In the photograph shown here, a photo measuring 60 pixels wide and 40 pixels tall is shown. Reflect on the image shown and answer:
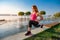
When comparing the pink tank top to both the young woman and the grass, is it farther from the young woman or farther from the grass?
the grass

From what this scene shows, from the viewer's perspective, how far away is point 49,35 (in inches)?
77.2

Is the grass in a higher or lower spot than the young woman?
lower

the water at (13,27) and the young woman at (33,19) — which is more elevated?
the young woman at (33,19)

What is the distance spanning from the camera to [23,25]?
2045 mm

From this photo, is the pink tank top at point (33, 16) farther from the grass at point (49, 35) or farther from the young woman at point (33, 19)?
the grass at point (49, 35)

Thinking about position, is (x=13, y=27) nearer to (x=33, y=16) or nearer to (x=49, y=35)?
(x=33, y=16)

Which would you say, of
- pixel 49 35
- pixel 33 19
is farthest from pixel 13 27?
pixel 49 35

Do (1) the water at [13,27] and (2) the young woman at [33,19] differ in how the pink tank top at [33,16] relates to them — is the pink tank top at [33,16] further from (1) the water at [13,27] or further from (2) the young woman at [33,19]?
(1) the water at [13,27]

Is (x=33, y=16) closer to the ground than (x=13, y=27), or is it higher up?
higher up

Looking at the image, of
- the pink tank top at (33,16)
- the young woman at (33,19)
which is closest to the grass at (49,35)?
the young woman at (33,19)

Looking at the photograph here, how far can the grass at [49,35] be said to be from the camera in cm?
195

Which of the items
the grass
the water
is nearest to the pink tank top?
the water

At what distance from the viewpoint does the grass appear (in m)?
1.95

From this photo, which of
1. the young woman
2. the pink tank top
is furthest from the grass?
the pink tank top
